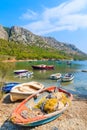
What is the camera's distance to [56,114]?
16391 millimetres

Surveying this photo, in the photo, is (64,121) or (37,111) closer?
(37,111)

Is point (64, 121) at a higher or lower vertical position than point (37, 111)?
lower

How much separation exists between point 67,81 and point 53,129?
110 ft

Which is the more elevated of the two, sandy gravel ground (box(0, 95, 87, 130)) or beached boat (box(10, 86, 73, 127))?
beached boat (box(10, 86, 73, 127))

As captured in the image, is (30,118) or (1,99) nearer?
(30,118)

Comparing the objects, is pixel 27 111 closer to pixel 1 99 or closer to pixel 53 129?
pixel 53 129

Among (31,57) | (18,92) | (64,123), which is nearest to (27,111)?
(64,123)

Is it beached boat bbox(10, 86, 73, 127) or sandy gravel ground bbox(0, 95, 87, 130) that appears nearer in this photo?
beached boat bbox(10, 86, 73, 127)

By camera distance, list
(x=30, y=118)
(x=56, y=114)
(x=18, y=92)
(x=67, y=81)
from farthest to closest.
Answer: (x=67, y=81), (x=18, y=92), (x=56, y=114), (x=30, y=118)

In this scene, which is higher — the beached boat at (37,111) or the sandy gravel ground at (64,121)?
the beached boat at (37,111)

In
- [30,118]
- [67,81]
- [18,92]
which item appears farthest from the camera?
[67,81]

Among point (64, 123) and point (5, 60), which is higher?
point (5, 60)

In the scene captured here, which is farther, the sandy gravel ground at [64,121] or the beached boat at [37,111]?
the sandy gravel ground at [64,121]

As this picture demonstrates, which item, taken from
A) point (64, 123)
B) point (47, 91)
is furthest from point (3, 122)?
point (47, 91)
